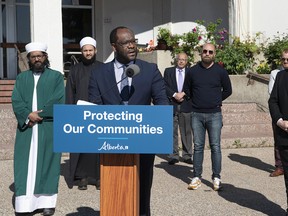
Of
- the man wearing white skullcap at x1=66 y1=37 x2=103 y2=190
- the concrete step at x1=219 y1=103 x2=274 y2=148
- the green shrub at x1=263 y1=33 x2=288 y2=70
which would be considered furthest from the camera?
the green shrub at x1=263 y1=33 x2=288 y2=70

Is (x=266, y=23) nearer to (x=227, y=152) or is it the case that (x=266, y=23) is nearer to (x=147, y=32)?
(x=147, y=32)

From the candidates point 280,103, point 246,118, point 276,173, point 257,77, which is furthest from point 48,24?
point 280,103

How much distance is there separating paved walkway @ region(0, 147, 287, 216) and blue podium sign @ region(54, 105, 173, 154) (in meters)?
2.37

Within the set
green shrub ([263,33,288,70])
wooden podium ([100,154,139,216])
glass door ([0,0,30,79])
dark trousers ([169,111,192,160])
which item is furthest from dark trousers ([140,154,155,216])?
glass door ([0,0,30,79])

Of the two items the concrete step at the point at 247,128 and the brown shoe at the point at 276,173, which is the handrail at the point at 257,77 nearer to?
the concrete step at the point at 247,128

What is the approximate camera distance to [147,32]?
16750mm

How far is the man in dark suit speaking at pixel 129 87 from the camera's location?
4613 mm

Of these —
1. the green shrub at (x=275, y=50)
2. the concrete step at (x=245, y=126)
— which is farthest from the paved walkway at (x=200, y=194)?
the green shrub at (x=275, y=50)

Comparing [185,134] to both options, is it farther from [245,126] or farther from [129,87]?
[129,87]

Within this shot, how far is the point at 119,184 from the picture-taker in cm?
422

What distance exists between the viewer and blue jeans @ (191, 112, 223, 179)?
731cm

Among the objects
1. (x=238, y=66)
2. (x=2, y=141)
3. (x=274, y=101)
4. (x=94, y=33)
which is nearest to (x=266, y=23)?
(x=238, y=66)

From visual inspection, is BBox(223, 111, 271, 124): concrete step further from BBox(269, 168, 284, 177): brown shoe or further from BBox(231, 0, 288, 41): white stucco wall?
BBox(269, 168, 284, 177): brown shoe

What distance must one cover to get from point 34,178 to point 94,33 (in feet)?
36.5
